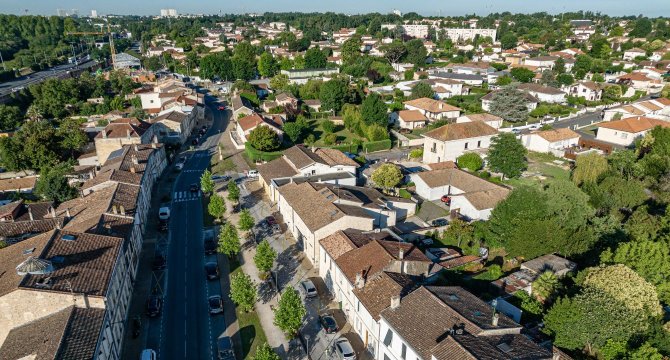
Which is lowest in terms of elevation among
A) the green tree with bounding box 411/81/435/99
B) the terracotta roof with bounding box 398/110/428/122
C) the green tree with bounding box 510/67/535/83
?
the terracotta roof with bounding box 398/110/428/122

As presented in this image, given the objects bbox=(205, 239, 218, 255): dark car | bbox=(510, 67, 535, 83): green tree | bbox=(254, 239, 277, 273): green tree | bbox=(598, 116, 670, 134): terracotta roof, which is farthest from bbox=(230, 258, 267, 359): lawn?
bbox=(510, 67, 535, 83): green tree

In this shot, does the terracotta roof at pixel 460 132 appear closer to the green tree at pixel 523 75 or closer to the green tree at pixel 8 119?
the green tree at pixel 523 75

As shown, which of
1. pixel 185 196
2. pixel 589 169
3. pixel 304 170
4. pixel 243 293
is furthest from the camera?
pixel 185 196

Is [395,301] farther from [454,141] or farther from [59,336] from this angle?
[454,141]

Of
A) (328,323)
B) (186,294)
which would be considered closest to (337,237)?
(328,323)

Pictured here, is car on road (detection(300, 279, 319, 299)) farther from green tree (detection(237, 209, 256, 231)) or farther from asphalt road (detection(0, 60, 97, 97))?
asphalt road (detection(0, 60, 97, 97))

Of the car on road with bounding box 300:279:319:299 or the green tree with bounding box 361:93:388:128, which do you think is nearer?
the car on road with bounding box 300:279:319:299

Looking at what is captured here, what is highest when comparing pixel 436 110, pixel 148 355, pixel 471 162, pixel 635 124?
pixel 436 110
